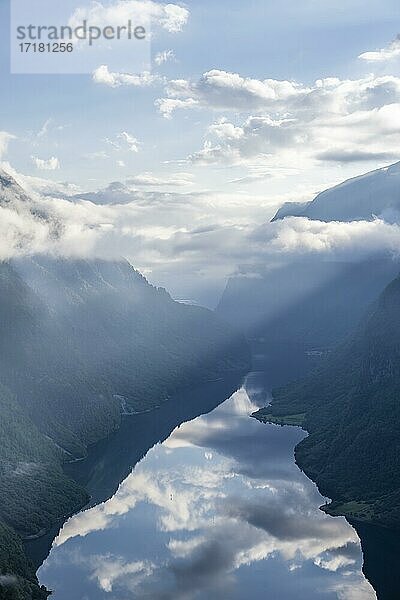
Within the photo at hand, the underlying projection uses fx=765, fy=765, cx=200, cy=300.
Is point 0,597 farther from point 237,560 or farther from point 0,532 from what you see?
point 237,560

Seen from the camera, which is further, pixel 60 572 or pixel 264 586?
pixel 60 572

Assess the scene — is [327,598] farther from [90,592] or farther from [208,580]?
[90,592]

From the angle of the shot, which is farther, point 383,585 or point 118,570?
point 118,570

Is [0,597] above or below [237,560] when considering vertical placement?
above

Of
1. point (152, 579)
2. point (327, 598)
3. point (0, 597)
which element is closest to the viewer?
point (0, 597)

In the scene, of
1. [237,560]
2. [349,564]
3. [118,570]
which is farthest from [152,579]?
[349,564]

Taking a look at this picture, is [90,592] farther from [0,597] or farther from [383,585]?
[383,585]

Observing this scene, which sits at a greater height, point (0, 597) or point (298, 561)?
point (0, 597)

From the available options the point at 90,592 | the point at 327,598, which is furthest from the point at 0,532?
the point at 327,598

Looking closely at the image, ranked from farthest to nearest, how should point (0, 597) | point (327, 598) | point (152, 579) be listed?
point (152, 579)
point (327, 598)
point (0, 597)
